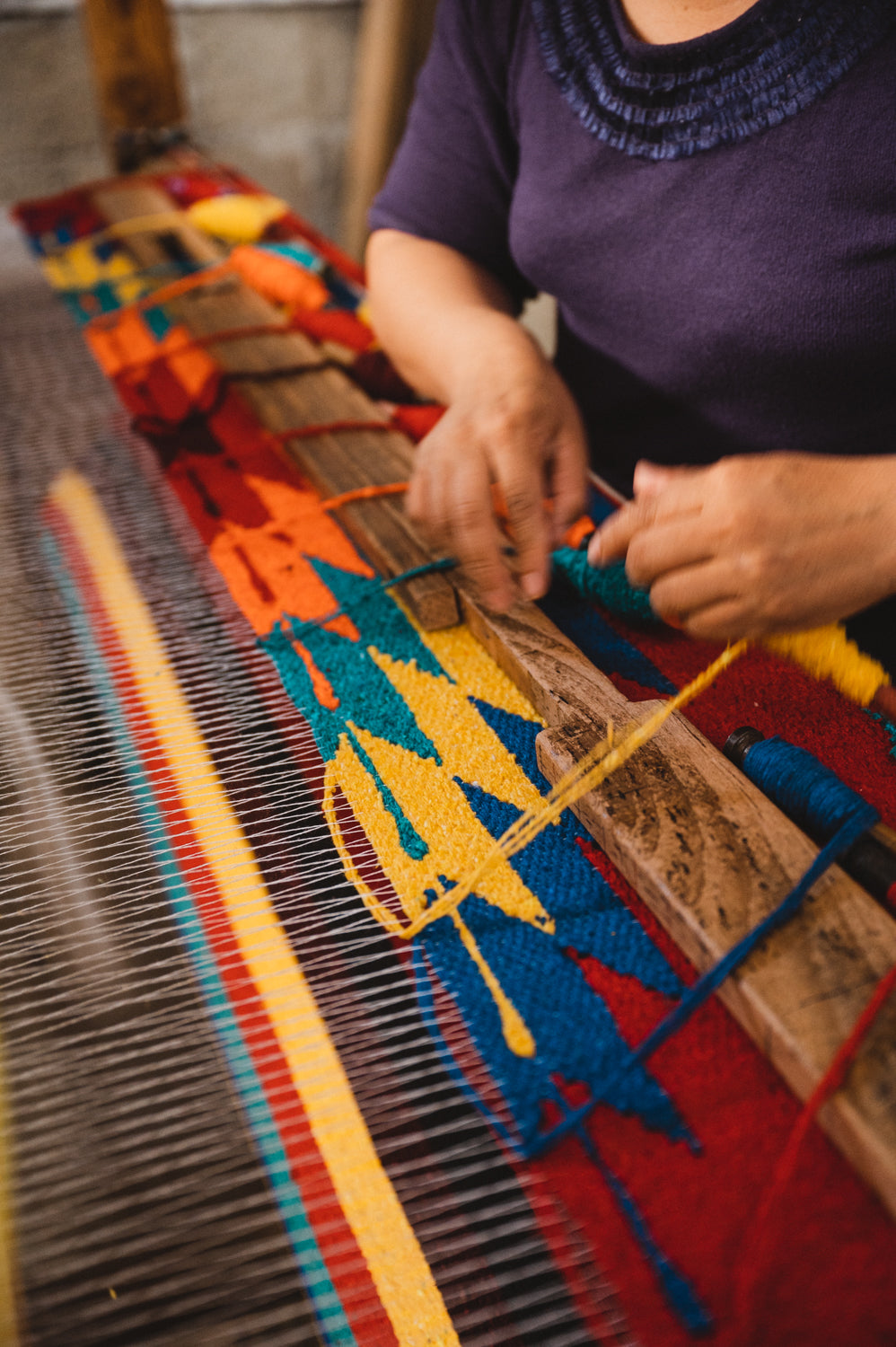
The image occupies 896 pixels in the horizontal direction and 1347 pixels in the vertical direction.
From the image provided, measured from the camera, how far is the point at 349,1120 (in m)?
0.61

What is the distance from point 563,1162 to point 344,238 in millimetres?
4185

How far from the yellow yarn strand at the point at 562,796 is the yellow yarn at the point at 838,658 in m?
0.13

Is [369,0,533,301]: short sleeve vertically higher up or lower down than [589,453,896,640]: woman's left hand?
higher up

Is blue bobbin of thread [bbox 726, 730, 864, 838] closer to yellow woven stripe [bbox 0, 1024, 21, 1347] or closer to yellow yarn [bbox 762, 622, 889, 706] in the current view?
yellow yarn [bbox 762, 622, 889, 706]

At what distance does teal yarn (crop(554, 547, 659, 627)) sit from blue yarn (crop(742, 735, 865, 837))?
0.72ft

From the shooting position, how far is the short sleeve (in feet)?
3.60

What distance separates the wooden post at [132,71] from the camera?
2.65 meters

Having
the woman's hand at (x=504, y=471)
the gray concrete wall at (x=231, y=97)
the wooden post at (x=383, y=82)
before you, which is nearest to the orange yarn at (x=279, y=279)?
the woman's hand at (x=504, y=471)

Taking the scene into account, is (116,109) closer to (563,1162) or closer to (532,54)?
(532,54)

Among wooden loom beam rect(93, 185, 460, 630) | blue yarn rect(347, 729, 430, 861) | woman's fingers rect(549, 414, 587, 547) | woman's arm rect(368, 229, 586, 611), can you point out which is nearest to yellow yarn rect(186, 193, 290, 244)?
wooden loom beam rect(93, 185, 460, 630)

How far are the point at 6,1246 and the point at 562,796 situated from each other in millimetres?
494

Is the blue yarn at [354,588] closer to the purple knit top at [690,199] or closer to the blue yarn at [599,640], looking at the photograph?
the blue yarn at [599,640]

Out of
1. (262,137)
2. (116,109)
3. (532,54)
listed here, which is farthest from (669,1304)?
(262,137)

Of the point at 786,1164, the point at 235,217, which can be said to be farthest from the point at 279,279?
the point at 786,1164
